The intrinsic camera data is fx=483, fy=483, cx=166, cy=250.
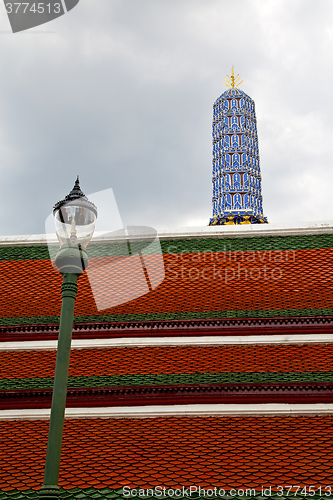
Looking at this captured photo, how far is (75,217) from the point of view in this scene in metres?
4.44

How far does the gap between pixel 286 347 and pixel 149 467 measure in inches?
135

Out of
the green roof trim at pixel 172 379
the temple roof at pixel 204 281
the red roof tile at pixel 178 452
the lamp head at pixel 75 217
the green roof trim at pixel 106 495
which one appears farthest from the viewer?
the temple roof at pixel 204 281

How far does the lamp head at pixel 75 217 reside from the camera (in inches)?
173

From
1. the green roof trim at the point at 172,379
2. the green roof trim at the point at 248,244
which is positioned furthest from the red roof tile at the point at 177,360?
the green roof trim at the point at 248,244

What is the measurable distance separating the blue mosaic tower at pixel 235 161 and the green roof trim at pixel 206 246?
19766mm

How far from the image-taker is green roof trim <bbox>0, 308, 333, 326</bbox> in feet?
28.7

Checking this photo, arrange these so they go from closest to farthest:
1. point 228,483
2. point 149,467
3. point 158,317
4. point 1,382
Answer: point 228,483
point 149,467
point 1,382
point 158,317

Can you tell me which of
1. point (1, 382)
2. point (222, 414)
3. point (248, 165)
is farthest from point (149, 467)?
point (248, 165)

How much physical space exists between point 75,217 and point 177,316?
4.96 meters

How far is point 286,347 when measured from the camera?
837cm

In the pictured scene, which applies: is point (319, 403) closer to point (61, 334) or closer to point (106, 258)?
point (61, 334)

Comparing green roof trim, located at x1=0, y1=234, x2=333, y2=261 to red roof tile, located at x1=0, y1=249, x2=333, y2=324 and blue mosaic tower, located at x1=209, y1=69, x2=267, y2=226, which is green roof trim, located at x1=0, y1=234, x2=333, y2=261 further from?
blue mosaic tower, located at x1=209, y1=69, x2=267, y2=226

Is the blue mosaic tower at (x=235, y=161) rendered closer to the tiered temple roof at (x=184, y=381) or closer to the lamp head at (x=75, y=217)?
the tiered temple roof at (x=184, y=381)

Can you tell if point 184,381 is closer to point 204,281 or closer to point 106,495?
point 106,495
